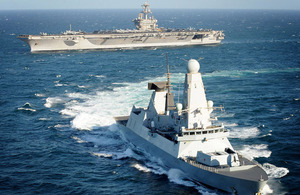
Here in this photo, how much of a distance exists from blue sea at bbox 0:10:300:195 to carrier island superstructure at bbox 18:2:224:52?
12652 millimetres

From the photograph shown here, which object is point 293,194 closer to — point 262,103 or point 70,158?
point 70,158

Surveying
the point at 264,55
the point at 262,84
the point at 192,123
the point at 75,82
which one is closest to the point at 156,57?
the point at 264,55

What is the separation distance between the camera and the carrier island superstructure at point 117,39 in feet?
300

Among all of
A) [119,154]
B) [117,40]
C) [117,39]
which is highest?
[117,39]

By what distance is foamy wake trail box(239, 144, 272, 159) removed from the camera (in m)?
29.1

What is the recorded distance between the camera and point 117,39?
321 ft

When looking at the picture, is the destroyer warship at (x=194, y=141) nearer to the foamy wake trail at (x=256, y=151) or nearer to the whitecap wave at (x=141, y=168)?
the whitecap wave at (x=141, y=168)

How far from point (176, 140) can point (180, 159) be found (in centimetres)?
128

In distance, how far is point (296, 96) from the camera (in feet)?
150

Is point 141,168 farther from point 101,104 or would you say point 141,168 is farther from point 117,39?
point 117,39

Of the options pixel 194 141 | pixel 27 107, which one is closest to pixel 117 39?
pixel 27 107

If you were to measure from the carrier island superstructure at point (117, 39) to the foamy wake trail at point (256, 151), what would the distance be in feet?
228

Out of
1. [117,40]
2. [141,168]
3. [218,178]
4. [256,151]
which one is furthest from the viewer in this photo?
[117,40]

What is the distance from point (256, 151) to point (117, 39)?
2857 inches
